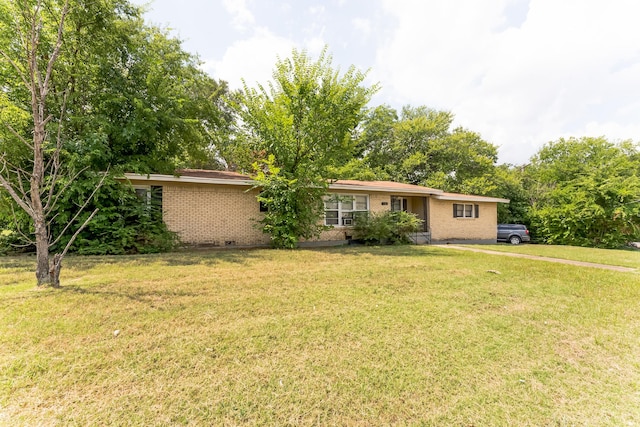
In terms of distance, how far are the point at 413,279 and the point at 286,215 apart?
623 centimetres

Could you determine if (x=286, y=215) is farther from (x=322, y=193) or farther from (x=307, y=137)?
(x=307, y=137)

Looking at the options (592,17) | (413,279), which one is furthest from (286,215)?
(592,17)

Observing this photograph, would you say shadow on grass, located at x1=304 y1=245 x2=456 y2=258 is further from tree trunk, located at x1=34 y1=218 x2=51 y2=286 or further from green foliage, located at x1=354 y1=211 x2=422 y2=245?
tree trunk, located at x1=34 y1=218 x2=51 y2=286

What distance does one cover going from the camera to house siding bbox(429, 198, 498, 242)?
54.1ft

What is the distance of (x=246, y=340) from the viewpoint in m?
3.00

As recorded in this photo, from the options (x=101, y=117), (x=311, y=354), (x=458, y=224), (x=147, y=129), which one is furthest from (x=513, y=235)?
(x=101, y=117)

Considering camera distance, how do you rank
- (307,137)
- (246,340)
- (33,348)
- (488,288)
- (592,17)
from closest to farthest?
(33,348), (246,340), (488,288), (592,17), (307,137)

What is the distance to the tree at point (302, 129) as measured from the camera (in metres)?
11.0

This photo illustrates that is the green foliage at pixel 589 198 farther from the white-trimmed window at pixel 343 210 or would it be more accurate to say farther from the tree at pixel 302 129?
the tree at pixel 302 129

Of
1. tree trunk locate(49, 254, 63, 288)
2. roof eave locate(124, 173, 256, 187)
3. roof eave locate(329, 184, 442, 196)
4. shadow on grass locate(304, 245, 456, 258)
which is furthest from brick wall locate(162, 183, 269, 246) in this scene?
tree trunk locate(49, 254, 63, 288)

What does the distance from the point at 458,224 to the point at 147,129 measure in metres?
16.8

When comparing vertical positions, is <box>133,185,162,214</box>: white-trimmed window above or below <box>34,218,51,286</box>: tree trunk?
above

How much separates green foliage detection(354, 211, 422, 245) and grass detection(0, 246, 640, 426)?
8.05m

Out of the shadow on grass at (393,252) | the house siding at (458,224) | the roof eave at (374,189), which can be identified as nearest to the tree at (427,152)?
the house siding at (458,224)
